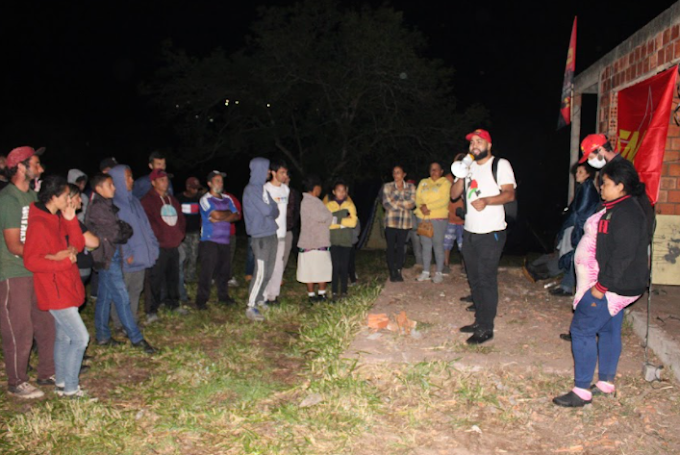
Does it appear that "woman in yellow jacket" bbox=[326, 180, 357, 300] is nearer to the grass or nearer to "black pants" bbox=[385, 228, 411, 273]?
"black pants" bbox=[385, 228, 411, 273]

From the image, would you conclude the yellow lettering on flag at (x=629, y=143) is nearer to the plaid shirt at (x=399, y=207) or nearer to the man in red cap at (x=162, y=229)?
the plaid shirt at (x=399, y=207)

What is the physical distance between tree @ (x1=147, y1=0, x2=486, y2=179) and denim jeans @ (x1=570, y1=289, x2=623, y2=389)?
13535 mm

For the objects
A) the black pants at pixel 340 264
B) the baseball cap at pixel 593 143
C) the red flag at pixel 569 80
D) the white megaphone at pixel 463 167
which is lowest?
the black pants at pixel 340 264

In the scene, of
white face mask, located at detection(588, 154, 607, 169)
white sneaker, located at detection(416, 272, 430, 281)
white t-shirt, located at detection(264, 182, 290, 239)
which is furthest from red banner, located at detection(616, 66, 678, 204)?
white t-shirt, located at detection(264, 182, 290, 239)

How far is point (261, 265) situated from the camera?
730 cm

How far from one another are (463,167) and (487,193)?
1.19 ft

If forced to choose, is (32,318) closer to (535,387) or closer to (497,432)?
(497,432)

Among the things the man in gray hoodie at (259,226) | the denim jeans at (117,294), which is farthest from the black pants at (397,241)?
the denim jeans at (117,294)

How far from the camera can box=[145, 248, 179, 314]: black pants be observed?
23.5 feet

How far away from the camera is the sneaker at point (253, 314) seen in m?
7.16

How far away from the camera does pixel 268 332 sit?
6.75 metres

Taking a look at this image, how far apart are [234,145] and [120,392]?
1446 cm

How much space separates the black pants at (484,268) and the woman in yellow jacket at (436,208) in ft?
9.54

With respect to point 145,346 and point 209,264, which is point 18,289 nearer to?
point 145,346
